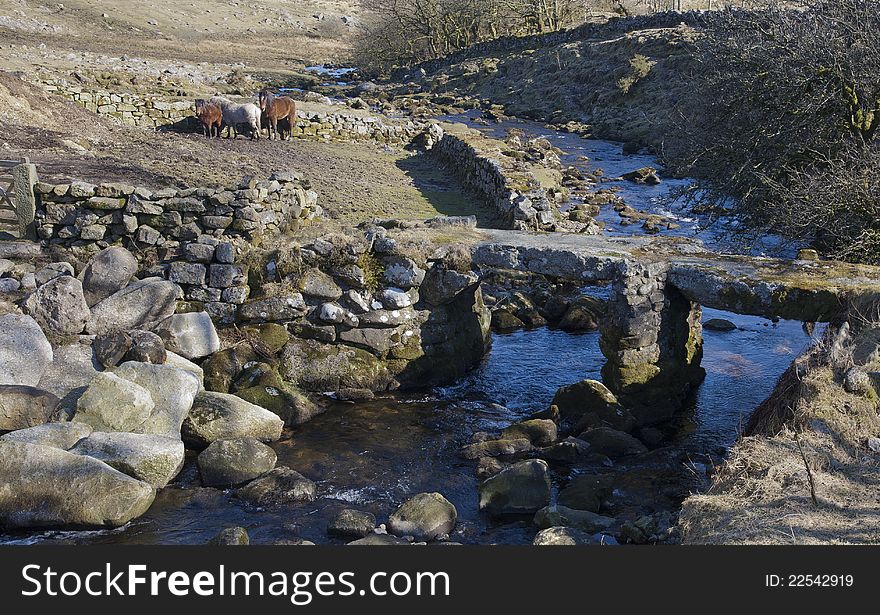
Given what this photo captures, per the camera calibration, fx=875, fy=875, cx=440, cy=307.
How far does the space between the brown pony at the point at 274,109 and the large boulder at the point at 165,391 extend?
2115cm

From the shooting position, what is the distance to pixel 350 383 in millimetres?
14047

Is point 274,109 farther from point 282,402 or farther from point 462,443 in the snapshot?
point 462,443

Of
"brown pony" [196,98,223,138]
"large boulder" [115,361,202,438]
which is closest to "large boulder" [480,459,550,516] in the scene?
"large boulder" [115,361,202,438]

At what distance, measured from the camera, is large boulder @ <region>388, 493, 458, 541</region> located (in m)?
9.59

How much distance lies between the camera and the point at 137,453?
10.5m

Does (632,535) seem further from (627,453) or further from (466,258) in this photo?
(466,258)

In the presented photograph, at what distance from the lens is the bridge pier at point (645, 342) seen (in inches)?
525

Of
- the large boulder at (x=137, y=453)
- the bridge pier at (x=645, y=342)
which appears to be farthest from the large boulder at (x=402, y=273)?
the large boulder at (x=137, y=453)

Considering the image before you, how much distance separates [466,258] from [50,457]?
7174mm

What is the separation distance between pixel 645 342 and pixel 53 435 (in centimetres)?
843

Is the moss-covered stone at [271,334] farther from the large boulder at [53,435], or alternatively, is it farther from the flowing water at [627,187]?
the flowing water at [627,187]

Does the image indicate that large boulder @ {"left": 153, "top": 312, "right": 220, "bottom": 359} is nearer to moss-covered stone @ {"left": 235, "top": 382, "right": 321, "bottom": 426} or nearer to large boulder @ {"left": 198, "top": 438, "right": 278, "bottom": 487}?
moss-covered stone @ {"left": 235, "top": 382, "right": 321, "bottom": 426}

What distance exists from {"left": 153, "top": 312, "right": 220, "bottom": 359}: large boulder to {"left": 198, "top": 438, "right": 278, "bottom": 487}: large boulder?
2.75 metres

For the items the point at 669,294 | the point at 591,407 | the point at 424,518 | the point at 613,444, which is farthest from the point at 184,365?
the point at 669,294
